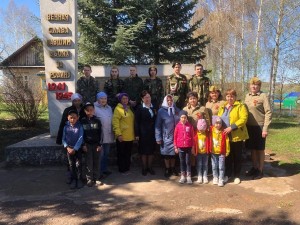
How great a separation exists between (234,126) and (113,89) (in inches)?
105

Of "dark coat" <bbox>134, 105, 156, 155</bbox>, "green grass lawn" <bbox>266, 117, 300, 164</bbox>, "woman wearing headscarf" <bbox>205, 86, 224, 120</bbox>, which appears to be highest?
"woman wearing headscarf" <bbox>205, 86, 224, 120</bbox>

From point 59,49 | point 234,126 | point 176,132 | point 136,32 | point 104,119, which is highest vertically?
point 136,32

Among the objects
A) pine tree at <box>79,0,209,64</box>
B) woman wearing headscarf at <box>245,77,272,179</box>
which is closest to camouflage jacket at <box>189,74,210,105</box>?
woman wearing headscarf at <box>245,77,272,179</box>

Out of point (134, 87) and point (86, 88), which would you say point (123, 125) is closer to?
point (134, 87)

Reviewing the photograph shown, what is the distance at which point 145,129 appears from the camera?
5734 millimetres

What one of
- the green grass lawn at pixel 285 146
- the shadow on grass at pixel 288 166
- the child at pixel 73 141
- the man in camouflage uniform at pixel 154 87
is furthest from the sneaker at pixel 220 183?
the green grass lawn at pixel 285 146

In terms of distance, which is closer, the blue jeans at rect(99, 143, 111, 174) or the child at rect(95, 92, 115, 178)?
the child at rect(95, 92, 115, 178)

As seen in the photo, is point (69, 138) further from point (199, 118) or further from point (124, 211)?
point (199, 118)

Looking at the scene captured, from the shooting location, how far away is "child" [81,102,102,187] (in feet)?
17.1

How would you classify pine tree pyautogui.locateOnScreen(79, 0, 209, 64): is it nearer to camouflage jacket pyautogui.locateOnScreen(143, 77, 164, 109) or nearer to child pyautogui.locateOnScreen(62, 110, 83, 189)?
camouflage jacket pyautogui.locateOnScreen(143, 77, 164, 109)

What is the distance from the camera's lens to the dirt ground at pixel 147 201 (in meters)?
3.90

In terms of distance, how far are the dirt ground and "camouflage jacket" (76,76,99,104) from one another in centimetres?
167

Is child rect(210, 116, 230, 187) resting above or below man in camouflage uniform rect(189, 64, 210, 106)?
below

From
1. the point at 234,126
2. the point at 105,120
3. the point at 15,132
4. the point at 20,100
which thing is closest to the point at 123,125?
the point at 105,120
